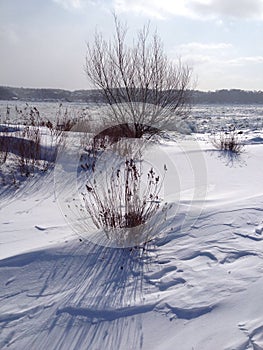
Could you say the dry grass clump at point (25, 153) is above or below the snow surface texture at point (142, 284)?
above


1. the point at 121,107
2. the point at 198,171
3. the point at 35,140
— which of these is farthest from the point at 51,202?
the point at 121,107

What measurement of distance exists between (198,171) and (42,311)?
16.4 ft

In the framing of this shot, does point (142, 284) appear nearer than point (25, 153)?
Yes

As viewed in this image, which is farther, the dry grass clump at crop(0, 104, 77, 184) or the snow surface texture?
the dry grass clump at crop(0, 104, 77, 184)

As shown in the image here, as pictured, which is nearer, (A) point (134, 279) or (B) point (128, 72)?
(A) point (134, 279)

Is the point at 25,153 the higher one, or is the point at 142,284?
the point at 25,153

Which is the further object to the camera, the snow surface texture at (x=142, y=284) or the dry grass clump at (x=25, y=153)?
the dry grass clump at (x=25, y=153)

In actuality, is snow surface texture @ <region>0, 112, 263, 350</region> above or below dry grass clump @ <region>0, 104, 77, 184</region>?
below

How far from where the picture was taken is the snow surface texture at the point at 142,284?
1.72m

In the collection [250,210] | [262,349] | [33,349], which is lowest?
[33,349]

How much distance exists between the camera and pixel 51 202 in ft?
14.7

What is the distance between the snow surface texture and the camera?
5.66ft

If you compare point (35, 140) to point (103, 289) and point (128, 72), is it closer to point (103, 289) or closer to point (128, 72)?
point (128, 72)

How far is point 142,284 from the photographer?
2.21m
